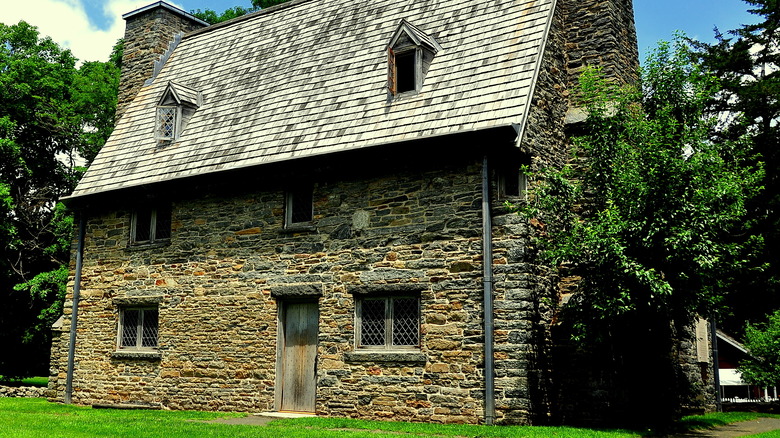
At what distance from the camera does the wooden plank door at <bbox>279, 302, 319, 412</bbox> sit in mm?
14016

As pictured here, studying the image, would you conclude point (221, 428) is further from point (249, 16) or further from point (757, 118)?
point (757, 118)

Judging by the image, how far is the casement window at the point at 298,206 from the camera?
14656 mm

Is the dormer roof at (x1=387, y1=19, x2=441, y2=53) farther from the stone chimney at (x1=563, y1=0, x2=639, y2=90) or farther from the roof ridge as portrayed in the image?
the roof ridge

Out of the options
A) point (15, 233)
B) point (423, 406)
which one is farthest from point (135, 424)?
point (15, 233)

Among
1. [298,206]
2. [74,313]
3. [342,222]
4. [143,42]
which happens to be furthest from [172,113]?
[342,222]

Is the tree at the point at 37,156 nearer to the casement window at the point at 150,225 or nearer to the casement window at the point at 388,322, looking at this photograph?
the casement window at the point at 150,225

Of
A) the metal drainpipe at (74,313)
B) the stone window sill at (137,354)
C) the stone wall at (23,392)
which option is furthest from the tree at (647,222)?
the stone wall at (23,392)

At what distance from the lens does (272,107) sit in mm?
16234

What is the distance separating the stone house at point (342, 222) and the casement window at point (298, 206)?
0.03m

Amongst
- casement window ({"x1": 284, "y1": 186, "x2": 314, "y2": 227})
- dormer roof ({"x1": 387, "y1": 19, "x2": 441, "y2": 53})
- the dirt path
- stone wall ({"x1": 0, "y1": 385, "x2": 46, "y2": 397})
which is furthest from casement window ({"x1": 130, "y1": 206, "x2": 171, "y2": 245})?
the dirt path

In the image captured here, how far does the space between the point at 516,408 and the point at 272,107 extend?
27.7ft

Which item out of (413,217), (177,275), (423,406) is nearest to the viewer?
(423,406)

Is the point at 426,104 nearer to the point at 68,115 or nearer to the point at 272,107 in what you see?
the point at 272,107

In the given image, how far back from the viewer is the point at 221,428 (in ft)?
36.7
